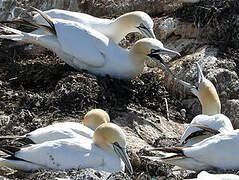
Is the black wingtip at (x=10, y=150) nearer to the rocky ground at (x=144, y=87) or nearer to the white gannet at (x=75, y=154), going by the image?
the white gannet at (x=75, y=154)

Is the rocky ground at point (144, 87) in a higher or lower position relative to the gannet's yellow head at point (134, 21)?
lower

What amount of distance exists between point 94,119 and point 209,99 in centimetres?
170

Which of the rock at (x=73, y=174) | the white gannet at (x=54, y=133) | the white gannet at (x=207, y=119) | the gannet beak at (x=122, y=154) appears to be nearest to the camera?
the rock at (x=73, y=174)

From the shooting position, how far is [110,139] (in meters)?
10.1

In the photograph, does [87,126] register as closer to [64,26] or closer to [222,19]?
[64,26]

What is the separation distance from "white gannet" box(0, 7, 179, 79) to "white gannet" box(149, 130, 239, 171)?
2801mm

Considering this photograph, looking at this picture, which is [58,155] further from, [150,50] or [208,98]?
[150,50]

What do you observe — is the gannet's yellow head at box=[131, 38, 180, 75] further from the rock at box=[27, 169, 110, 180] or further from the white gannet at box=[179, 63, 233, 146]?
the rock at box=[27, 169, 110, 180]

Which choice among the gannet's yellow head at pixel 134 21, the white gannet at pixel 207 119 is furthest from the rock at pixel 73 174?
the gannet's yellow head at pixel 134 21

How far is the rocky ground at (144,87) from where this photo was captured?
38.7 feet

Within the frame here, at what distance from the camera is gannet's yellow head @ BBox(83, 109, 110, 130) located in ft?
36.1

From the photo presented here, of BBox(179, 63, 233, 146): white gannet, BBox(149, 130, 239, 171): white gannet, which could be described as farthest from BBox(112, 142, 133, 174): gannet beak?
BBox(179, 63, 233, 146): white gannet

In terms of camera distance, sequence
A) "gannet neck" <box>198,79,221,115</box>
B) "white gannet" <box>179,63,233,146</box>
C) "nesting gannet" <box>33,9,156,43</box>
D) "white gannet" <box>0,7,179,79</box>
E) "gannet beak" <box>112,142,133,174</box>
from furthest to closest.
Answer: "nesting gannet" <box>33,9,156,43</box> < "white gannet" <box>0,7,179,79</box> < "gannet neck" <box>198,79,221,115</box> < "white gannet" <box>179,63,233,146</box> < "gannet beak" <box>112,142,133,174</box>

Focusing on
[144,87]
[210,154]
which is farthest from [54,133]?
[144,87]
